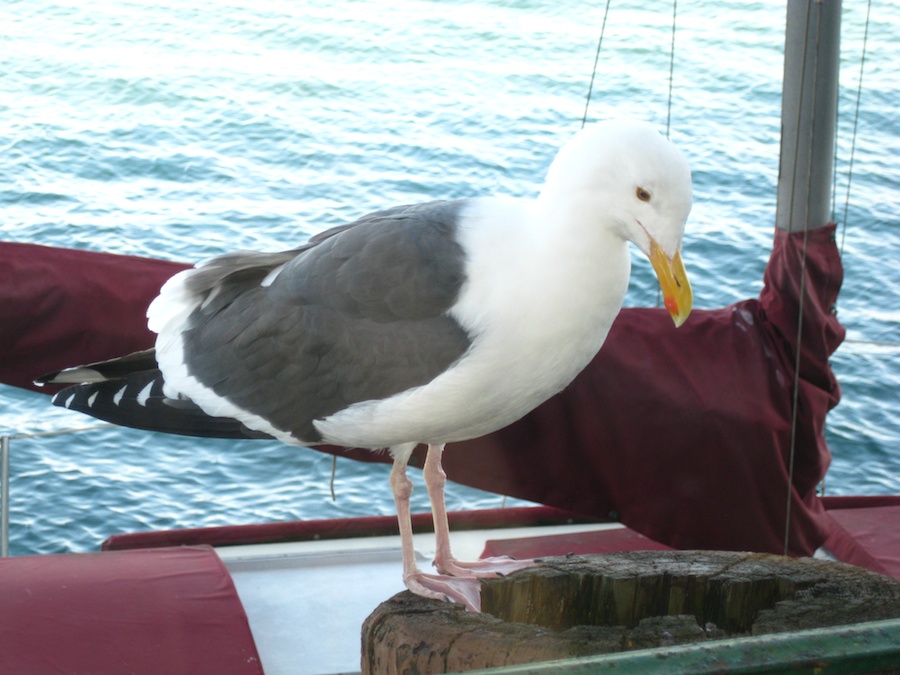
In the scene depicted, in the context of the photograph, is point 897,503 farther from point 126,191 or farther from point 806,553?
point 126,191

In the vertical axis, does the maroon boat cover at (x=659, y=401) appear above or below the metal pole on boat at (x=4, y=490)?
above

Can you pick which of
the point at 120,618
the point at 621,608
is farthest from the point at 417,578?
the point at 120,618

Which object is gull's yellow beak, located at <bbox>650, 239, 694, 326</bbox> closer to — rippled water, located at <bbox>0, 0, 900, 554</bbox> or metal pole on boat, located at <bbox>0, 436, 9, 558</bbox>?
metal pole on boat, located at <bbox>0, 436, 9, 558</bbox>

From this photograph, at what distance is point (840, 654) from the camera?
122 centimetres

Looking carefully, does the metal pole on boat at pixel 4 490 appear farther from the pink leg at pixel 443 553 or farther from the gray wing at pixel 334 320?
the pink leg at pixel 443 553

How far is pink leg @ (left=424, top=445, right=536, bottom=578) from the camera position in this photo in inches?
107

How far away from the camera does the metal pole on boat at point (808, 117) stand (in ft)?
12.0

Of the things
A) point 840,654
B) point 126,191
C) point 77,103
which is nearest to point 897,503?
point 840,654

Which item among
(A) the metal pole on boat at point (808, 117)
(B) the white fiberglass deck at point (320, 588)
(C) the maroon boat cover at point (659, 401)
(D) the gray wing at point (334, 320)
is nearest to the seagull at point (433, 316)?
(D) the gray wing at point (334, 320)

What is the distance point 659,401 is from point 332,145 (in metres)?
8.30

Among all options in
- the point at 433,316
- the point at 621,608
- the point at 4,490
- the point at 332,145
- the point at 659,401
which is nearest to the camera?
the point at 621,608

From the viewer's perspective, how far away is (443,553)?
279 centimetres

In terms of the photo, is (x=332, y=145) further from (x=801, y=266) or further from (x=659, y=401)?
(x=659, y=401)

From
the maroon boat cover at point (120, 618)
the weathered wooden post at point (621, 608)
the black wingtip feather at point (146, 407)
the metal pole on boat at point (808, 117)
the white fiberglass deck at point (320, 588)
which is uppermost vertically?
the metal pole on boat at point (808, 117)
